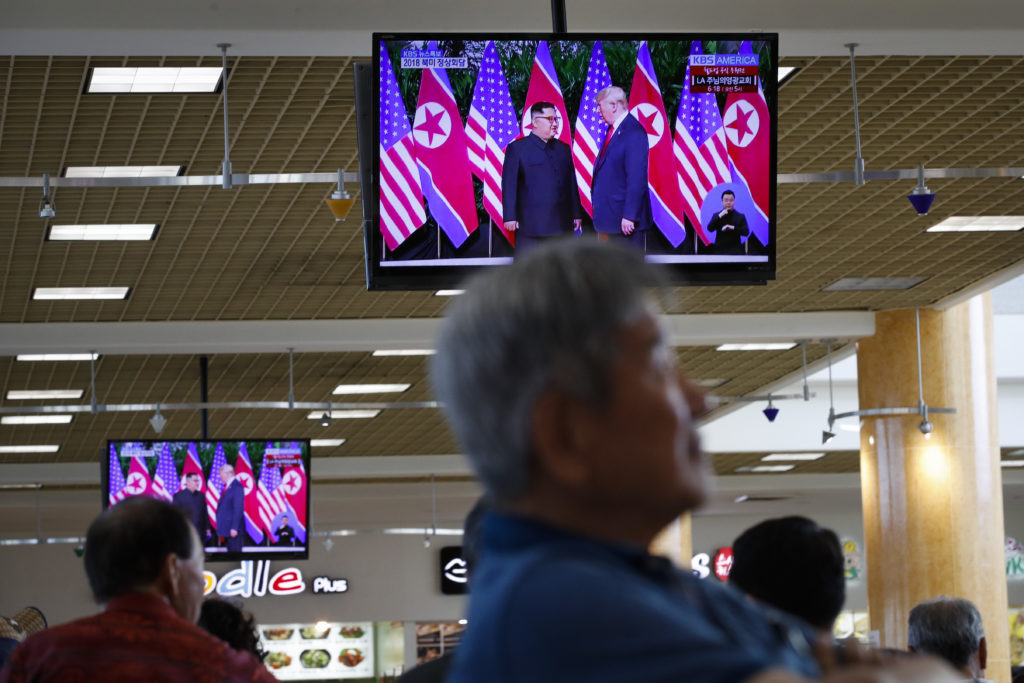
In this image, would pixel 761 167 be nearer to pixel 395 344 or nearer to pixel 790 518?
pixel 790 518

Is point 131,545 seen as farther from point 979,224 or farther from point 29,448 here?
point 29,448

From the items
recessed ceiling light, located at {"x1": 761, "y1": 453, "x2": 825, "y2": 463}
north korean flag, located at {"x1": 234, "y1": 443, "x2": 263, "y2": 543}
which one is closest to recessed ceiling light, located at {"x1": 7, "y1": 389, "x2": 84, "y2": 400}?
north korean flag, located at {"x1": 234, "y1": 443, "x2": 263, "y2": 543}

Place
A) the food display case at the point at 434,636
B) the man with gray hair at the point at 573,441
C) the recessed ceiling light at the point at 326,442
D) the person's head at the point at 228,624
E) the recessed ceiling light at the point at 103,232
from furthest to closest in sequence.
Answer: the food display case at the point at 434,636 → the recessed ceiling light at the point at 326,442 → the recessed ceiling light at the point at 103,232 → the person's head at the point at 228,624 → the man with gray hair at the point at 573,441

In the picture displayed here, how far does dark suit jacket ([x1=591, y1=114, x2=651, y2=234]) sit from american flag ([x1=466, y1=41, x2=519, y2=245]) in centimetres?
32

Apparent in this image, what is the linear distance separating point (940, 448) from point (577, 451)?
1363 centimetres

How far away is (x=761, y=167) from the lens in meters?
5.32

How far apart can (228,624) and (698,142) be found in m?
2.34

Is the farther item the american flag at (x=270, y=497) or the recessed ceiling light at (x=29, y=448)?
the recessed ceiling light at (x=29, y=448)

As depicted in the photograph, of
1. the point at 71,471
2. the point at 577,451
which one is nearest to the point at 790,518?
the point at 577,451

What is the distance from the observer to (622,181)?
5266 mm

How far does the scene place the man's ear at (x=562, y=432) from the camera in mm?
1031

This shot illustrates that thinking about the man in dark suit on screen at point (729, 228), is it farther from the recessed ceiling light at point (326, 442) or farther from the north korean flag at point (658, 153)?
the recessed ceiling light at point (326, 442)

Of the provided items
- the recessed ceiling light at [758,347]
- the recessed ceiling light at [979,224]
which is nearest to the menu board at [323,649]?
the recessed ceiling light at [758,347]

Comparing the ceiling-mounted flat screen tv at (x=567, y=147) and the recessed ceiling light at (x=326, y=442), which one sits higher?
the ceiling-mounted flat screen tv at (x=567, y=147)
